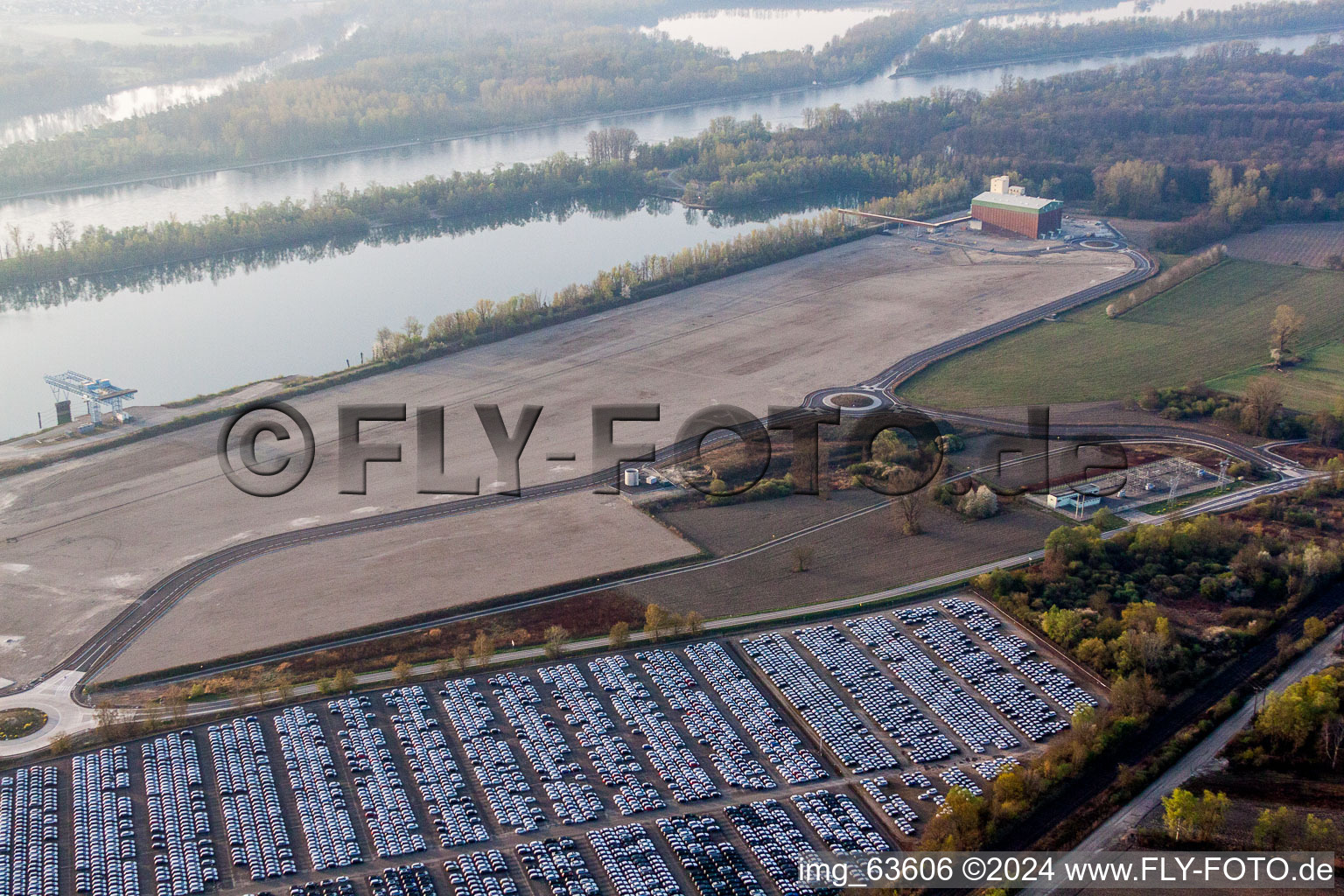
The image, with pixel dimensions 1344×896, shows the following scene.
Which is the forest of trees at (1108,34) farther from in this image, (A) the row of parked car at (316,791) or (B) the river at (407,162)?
(A) the row of parked car at (316,791)

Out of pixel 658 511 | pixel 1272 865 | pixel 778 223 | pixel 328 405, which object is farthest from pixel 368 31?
pixel 1272 865

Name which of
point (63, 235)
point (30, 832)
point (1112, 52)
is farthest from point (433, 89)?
point (30, 832)

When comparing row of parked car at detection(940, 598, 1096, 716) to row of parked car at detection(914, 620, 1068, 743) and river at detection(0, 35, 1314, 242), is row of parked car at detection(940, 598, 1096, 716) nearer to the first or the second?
row of parked car at detection(914, 620, 1068, 743)

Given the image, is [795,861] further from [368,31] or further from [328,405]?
[368,31]

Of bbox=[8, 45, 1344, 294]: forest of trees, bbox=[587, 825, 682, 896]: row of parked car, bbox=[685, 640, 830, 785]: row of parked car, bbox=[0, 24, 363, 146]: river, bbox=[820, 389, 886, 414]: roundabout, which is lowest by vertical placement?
bbox=[587, 825, 682, 896]: row of parked car

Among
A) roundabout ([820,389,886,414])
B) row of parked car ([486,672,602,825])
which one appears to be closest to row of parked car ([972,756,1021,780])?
row of parked car ([486,672,602,825])

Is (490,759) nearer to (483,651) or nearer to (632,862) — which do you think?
(483,651)
